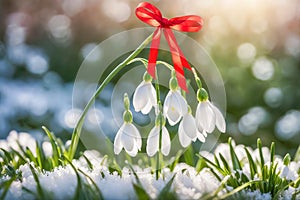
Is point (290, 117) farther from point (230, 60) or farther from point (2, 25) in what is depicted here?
point (2, 25)

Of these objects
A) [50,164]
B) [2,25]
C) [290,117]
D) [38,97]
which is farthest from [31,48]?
[50,164]

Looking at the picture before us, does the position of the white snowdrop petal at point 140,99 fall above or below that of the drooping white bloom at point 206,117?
above

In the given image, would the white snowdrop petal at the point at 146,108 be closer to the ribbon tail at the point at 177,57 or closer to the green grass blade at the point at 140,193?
the ribbon tail at the point at 177,57

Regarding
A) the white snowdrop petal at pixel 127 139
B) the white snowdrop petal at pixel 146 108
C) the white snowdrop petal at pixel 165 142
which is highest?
the white snowdrop petal at pixel 146 108

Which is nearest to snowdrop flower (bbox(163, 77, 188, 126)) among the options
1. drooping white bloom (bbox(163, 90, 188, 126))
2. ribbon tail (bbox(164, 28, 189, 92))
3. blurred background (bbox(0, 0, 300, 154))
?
drooping white bloom (bbox(163, 90, 188, 126))

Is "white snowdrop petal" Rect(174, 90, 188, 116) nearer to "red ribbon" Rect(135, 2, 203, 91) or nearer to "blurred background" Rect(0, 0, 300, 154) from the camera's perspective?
"red ribbon" Rect(135, 2, 203, 91)

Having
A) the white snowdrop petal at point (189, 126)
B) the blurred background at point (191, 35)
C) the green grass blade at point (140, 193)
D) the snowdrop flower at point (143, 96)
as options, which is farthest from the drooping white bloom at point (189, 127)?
the blurred background at point (191, 35)
